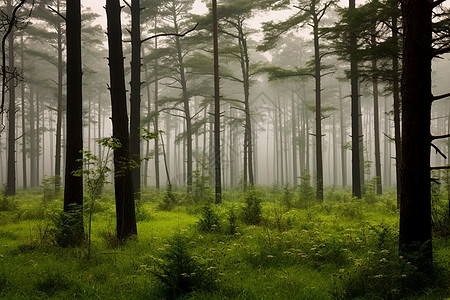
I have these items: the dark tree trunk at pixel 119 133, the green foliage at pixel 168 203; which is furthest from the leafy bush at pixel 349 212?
the dark tree trunk at pixel 119 133

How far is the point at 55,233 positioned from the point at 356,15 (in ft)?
35.9

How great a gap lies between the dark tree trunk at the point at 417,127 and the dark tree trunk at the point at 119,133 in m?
5.28


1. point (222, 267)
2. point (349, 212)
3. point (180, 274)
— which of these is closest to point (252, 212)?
point (349, 212)

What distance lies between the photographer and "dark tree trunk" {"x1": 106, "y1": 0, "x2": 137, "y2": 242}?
624 cm

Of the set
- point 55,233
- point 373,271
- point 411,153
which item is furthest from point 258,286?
point 55,233

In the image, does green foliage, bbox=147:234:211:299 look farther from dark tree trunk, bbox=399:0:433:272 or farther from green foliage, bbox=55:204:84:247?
dark tree trunk, bbox=399:0:433:272

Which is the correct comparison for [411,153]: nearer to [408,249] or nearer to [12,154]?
[408,249]

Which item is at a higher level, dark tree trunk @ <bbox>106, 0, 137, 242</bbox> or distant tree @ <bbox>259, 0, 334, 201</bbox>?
distant tree @ <bbox>259, 0, 334, 201</bbox>

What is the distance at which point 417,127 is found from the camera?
148 inches

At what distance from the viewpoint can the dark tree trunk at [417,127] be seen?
3752mm

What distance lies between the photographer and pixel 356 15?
9383 mm

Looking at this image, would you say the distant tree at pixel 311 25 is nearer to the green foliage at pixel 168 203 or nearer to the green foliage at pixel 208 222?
the green foliage at pixel 168 203

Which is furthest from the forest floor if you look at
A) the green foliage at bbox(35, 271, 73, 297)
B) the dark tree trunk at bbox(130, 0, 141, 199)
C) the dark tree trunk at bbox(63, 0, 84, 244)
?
the dark tree trunk at bbox(130, 0, 141, 199)

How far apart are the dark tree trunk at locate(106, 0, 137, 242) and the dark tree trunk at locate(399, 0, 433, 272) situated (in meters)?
5.28
